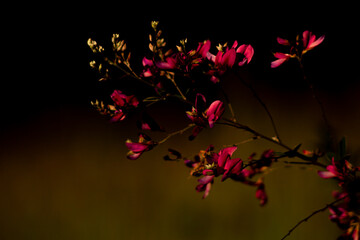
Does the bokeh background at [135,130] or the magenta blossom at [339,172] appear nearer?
the magenta blossom at [339,172]

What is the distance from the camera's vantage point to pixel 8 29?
2.02 m

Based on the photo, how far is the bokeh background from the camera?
73.6 inches

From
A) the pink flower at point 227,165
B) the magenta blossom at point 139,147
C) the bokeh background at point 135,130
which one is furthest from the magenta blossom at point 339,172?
the bokeh background at point 135,130

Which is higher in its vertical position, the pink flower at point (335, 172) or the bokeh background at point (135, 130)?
the pink flower at point (335, 172)

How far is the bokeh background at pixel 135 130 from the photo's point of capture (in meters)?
1.87

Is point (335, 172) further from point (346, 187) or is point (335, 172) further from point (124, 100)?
point (124, 100)

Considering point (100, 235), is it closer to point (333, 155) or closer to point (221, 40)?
point (221, 40)

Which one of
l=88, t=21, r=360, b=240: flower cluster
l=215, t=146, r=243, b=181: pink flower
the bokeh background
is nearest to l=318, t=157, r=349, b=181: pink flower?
l=88, t=21, r=360, b=240: flower cluster

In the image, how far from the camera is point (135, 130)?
6.46ft

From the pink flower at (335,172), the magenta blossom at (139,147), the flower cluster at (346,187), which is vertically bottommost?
the flower cluster at (346,187)

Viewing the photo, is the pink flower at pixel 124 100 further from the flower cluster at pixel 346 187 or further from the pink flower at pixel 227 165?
the flower cluster at pixel 346 187

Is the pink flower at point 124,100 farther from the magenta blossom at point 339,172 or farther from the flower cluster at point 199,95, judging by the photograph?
the magenta blossom at point 339,172

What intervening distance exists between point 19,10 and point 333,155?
1.79 metres

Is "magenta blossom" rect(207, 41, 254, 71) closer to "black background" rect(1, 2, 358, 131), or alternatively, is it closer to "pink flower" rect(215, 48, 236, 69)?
"pink flower" rect(215, 48, 236, 69)
